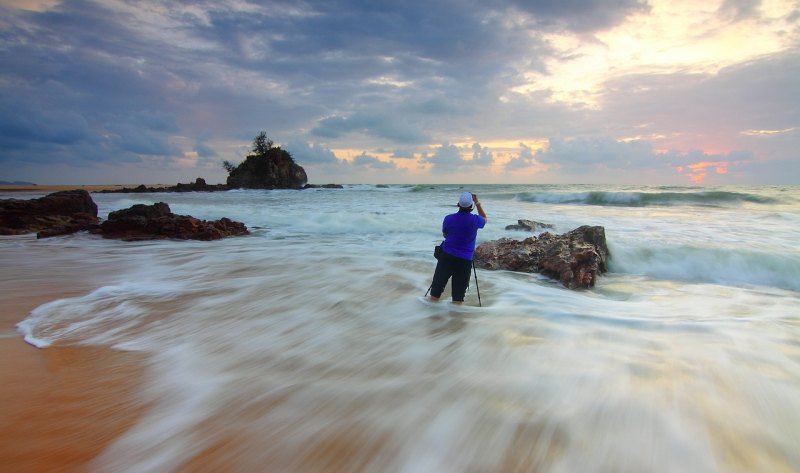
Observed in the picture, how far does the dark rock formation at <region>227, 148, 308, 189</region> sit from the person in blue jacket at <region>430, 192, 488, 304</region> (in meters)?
59.8

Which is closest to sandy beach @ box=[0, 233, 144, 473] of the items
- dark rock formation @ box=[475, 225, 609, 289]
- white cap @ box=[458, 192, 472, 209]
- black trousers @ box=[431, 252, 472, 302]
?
black trousers @ box=[431, 252, 472, 302]

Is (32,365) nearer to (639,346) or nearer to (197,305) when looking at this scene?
(197,305)

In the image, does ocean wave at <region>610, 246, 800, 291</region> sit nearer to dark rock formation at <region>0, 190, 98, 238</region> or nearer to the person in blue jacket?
the person in blue jacket

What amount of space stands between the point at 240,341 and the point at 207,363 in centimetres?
62

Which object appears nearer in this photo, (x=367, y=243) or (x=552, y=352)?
(x=552, y=352)

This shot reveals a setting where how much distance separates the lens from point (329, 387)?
11.1 ft

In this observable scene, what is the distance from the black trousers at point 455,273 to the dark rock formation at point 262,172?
59.8 metres

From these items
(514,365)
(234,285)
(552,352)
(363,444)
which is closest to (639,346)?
(552,352)

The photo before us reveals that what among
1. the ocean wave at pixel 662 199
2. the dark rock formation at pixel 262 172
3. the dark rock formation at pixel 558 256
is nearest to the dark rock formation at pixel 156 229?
the dark rock formation at pixel 558 256

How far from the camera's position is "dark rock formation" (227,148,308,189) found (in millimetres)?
61688

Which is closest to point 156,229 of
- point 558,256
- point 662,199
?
point 558,256

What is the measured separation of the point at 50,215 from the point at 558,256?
1838 centimetres

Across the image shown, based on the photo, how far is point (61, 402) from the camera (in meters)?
2.84

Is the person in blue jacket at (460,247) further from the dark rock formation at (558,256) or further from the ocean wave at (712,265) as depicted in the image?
the ocean wave at (712,265)
